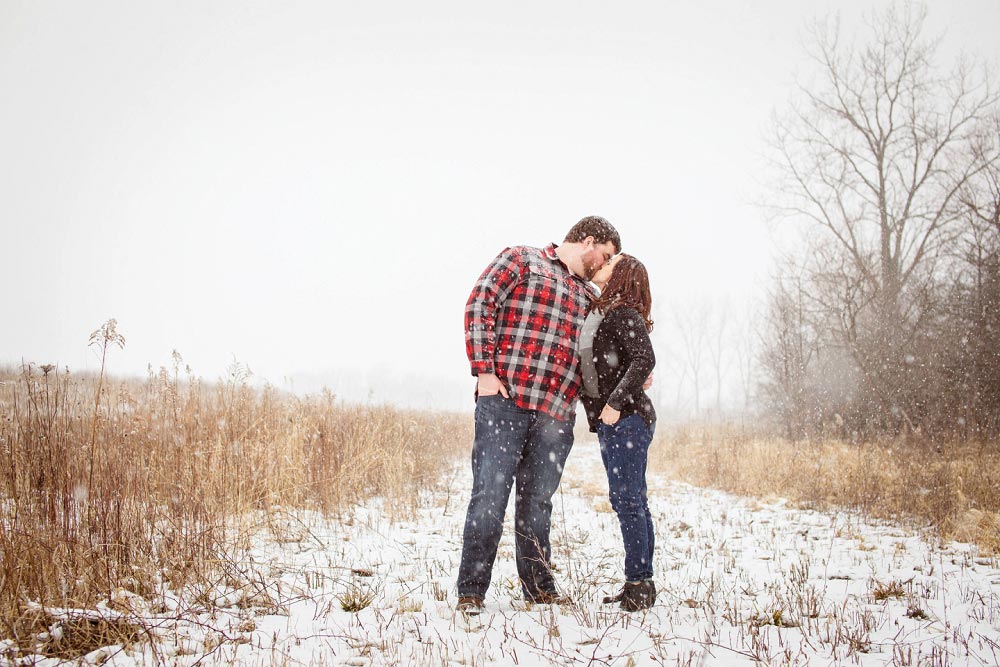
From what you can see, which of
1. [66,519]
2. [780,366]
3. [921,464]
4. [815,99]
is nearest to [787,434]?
[780,366]

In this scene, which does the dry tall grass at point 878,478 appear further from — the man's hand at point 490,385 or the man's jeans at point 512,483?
the man's hand at point 490,385

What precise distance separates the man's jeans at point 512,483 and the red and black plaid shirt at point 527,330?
0.39 ft

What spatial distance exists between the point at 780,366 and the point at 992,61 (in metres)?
9.24

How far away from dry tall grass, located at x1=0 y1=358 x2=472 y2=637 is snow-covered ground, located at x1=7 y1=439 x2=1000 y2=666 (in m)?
0.32

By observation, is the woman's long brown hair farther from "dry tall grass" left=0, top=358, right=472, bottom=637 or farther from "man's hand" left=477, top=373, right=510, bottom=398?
"dry tall grass" left=0, top=358, right=472, bottom=637

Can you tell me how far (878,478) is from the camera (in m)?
6.80

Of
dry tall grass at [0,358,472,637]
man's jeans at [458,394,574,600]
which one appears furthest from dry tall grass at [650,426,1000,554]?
dry tall grass at [0,358,472,637]

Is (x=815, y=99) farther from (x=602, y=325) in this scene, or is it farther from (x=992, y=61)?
(x=602, y=325)

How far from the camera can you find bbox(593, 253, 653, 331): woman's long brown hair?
2.90m

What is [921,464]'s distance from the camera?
7.36 m

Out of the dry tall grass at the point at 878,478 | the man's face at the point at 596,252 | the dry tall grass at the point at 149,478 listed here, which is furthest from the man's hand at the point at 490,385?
the dry tall grass at the point at 878,478

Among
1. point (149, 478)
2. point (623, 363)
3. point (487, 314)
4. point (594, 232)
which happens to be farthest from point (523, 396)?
point (149, 478)

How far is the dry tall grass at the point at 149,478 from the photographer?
8.05ft

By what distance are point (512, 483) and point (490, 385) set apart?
59cm
